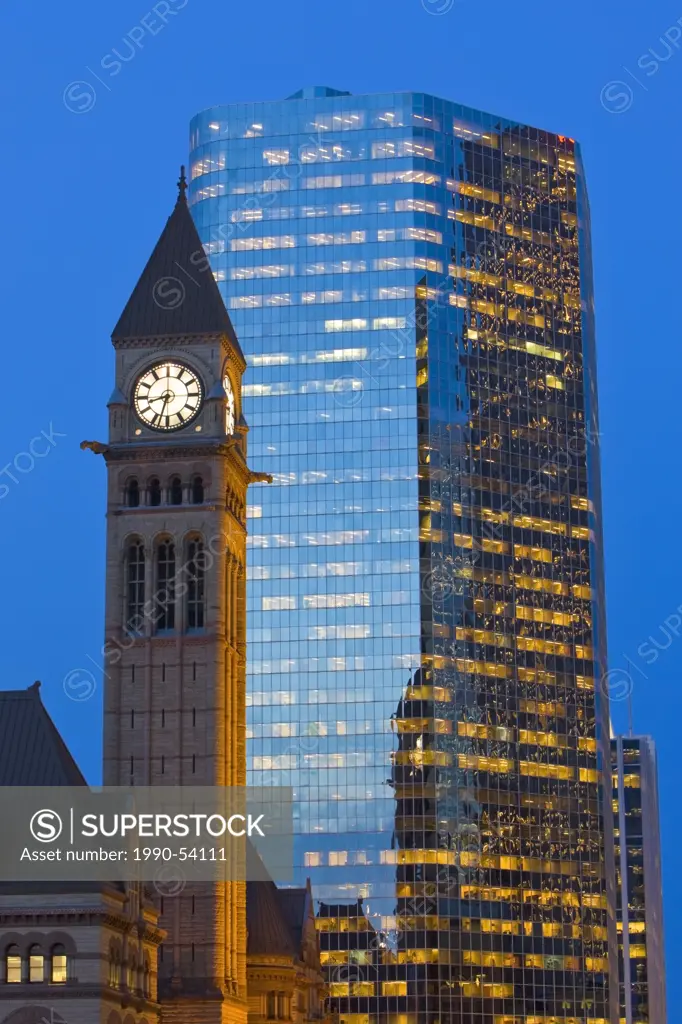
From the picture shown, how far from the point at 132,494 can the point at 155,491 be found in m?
1.57

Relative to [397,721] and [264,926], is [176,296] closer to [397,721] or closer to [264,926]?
[264,926]

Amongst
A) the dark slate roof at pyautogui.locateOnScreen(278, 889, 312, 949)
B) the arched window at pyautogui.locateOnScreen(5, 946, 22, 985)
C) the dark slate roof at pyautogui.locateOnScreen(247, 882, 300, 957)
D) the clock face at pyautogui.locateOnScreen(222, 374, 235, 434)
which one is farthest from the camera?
the dark slate roof at pyautogui.locateOnScreen(278, 889, 312, 949)

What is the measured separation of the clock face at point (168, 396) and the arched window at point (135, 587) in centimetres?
789

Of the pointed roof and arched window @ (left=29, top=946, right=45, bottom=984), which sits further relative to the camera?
the pointed roof

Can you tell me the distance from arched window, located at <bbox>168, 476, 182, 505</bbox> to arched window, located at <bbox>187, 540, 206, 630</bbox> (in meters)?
2.79

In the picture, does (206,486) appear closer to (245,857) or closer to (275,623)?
(245,857)

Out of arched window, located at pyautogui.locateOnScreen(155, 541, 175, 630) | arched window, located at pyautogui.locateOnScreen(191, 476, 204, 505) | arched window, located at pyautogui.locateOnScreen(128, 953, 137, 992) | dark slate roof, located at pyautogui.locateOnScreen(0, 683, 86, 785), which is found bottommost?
arched window, located at pyautogui.locateOnScreen(128, 953, 137, 992)

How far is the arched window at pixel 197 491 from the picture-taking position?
428 ft

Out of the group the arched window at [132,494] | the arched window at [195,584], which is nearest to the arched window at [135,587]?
the arched window at [132,494]

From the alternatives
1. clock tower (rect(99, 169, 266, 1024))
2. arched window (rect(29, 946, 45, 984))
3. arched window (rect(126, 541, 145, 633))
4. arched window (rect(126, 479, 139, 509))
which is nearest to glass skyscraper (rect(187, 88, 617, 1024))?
clock tower (rect(99, 169, 266, 1024))

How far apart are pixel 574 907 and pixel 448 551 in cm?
3563

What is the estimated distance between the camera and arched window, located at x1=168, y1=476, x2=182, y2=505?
13088 centimetres

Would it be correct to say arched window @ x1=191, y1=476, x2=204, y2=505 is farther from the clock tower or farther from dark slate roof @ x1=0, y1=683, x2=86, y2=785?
dark slate roof @ x1=0, y1=683, x2=86, y2=785

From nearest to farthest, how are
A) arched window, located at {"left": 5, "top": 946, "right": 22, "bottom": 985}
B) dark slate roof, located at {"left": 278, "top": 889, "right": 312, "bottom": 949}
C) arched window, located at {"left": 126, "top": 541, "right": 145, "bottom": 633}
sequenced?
arched window, located at {"left": 5, "top": 946, "right": 22, "bottom": 985}, arched window, located at {"left": 126, "top": 541, "right": 145, "bottom": 633}, dark slate roof, located at {"left": 278, "top": 889, "right": 312, "bottom": 949}
